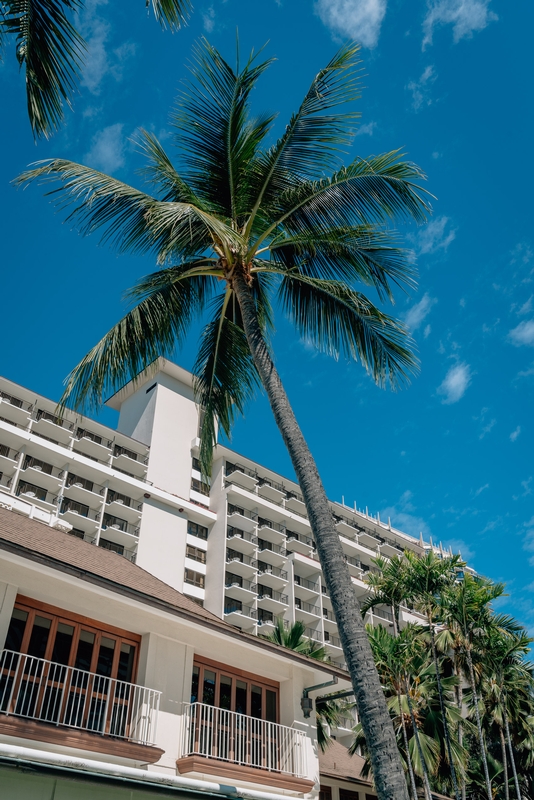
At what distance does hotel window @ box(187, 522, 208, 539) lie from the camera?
64000 millimetres

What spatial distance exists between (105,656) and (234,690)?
3293 mm

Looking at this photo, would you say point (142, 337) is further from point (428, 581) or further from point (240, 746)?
point (428, 581)

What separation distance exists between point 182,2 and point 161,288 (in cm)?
596

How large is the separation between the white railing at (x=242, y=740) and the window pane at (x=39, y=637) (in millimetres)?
3038

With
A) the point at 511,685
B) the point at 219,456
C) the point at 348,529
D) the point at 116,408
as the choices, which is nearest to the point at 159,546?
the point at 219,456

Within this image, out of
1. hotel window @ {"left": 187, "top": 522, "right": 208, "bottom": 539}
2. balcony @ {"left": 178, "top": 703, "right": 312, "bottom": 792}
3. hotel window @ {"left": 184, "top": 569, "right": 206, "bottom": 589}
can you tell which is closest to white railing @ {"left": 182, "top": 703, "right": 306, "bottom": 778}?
balcony @ {"left": 178, "top": 703, "right": 312, "bottom": 792}

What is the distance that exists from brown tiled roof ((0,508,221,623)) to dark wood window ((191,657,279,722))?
121cm

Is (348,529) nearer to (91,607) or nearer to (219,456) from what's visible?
(219,456)

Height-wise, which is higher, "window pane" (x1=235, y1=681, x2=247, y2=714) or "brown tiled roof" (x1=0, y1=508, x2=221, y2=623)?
"brown tiled roof" (x1=0, y1=508, x2=221, y2=623)

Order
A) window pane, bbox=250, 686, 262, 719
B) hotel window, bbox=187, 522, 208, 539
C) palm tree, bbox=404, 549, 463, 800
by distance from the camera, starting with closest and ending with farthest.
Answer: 1. window pane, bbox=250, 686, 262, 719
2. palm tree, bbox=404, 549, 463, 800
3. hotel window, bbox=187, 522, 208, 539

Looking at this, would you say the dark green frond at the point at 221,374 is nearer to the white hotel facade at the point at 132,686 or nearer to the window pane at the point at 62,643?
the white hotel facade at the point at 132,686

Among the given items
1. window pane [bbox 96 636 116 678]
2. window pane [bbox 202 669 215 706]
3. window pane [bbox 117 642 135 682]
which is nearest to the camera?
window pane [bbox 96 636 116 678]

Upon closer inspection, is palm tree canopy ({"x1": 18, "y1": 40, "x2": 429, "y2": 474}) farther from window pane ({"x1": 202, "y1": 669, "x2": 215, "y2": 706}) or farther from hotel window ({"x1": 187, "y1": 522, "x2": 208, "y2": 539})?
hotel window ({"x1": 187, "y1": 522, "x2": 208, "y2": 539})

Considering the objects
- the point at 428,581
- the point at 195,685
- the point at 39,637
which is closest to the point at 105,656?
the point at 39,637
